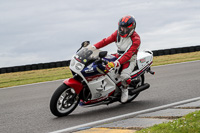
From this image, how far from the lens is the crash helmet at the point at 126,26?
21.3ft

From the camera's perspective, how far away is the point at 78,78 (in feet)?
20.6

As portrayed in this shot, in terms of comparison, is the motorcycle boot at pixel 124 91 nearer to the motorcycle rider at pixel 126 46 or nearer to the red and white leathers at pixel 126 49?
the motorcycle rider at pixel 126 46

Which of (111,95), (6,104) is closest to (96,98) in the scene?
(111,95)

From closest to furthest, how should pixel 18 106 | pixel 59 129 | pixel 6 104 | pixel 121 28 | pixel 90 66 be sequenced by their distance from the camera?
pixel 59 129
pixel 90 66
pixel 121 28
pixel 18 106
pixel 6 104

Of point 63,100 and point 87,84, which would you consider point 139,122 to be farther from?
point 63,100

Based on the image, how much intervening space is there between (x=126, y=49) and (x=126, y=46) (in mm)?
64

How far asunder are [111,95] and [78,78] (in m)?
0.87

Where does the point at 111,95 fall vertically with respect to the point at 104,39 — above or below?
below

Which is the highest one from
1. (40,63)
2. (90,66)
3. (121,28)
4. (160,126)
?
(121,28)

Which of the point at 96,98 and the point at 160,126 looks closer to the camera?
the point at 160,126

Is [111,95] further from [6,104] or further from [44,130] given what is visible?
[6,104]

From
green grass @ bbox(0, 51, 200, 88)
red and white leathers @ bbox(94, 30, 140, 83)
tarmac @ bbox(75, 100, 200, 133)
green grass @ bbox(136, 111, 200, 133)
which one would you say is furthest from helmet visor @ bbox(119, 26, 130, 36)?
green grass @ bbox(0, 51, 200, 88)

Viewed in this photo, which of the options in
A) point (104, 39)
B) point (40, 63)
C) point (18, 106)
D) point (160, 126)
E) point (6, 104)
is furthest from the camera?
point (40, 63)

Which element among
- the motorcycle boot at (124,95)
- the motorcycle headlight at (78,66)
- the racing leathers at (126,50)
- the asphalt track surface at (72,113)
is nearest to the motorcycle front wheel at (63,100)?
the asphalt track surface at (72,113)
